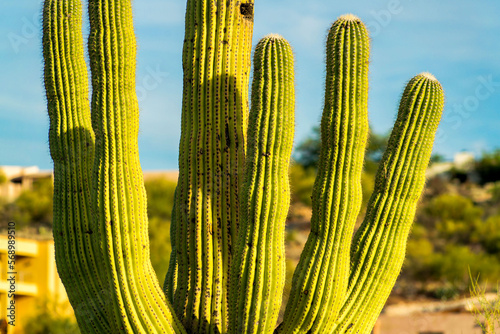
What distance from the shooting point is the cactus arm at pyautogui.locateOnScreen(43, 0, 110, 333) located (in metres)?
5.63

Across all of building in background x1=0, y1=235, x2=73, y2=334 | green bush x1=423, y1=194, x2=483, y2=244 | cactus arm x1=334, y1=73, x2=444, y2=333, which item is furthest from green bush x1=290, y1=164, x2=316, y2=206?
cactus arm x1=334, y1=73, x2=444, y2=333

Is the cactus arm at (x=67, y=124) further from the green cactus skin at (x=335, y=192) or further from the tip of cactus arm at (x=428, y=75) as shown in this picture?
the tip of cactus arm at (x=428, y=75)

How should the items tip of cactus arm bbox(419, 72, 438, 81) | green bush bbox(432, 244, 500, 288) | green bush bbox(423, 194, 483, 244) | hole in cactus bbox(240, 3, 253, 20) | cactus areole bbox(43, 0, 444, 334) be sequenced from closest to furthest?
cactus areole bbox(43, 0, 444, 334) → tip of cactus arm bbox(419, 72, 438, 81) → hole in cactus bbox(240, 3, 253, 20) → green bush bbox(432, 244, 500, 288) → green bush bbox(423, 194, 483, 244)

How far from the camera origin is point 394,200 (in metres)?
5.69

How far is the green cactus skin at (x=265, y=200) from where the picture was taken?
16.6 feet

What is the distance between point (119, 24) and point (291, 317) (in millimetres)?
2752

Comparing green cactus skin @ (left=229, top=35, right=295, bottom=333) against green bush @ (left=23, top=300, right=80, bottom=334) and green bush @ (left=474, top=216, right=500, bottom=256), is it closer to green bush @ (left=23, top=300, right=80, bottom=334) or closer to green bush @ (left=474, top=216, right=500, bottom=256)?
green bush @ (left=23, top=300, right=80, bottom=334)

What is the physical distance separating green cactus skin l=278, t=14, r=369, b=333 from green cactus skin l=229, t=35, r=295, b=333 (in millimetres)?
236

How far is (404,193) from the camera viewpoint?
569 cm

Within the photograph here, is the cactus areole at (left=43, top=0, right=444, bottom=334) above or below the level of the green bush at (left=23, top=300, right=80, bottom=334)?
above

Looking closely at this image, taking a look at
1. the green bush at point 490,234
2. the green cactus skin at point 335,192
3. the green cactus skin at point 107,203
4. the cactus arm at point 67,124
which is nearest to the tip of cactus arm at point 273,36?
the green cactus skin at point 335,192

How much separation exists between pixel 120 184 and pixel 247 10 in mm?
2012

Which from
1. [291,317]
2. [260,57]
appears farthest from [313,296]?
[260,57]

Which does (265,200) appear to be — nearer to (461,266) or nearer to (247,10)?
(247,10)
